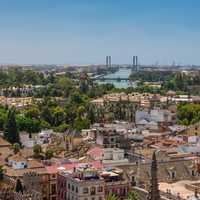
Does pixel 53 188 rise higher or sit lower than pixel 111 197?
lower

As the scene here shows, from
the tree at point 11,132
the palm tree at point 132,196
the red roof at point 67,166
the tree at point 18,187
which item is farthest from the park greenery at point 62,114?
the palm tree at point 132,196

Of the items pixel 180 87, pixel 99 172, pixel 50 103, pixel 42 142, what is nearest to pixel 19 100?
pixel 50 103

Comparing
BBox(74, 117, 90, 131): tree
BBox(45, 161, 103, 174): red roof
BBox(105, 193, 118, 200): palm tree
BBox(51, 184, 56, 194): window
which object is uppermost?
BBox(45, 161, 103, 174): red roof

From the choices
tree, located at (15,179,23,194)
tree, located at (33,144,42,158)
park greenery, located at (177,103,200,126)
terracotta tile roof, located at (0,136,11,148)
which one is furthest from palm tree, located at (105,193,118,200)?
park greenery, located at (177,103,200,126)

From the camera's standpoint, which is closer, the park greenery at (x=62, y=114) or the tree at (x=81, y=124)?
the park greenery at (x=62, y=114)

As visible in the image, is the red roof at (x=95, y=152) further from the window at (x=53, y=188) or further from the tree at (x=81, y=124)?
the tree at (x=81, y=124)

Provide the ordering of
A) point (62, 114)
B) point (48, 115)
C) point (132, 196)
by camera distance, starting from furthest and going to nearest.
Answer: point (48, 115) < point (62, 114) < point (132, 196)

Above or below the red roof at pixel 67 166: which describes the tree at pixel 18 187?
below

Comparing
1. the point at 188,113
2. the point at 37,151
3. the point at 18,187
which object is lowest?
the point at 188,113

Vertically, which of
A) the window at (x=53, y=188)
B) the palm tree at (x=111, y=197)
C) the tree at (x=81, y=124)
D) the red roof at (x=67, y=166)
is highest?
the red roof at (x=67, y=166)

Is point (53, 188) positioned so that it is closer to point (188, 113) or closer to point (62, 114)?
point (62, 114)

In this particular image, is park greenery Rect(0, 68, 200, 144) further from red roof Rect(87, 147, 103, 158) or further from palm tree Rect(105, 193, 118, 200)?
palm tree Rect(105, 193, 118, 200)

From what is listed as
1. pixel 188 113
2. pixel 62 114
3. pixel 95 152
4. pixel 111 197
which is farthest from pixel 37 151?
pixel 188 113

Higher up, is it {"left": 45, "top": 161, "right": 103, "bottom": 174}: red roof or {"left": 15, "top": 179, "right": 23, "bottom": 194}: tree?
{"left": 45, "top": 161, "right": 103, "bottom": 174}: red roof
